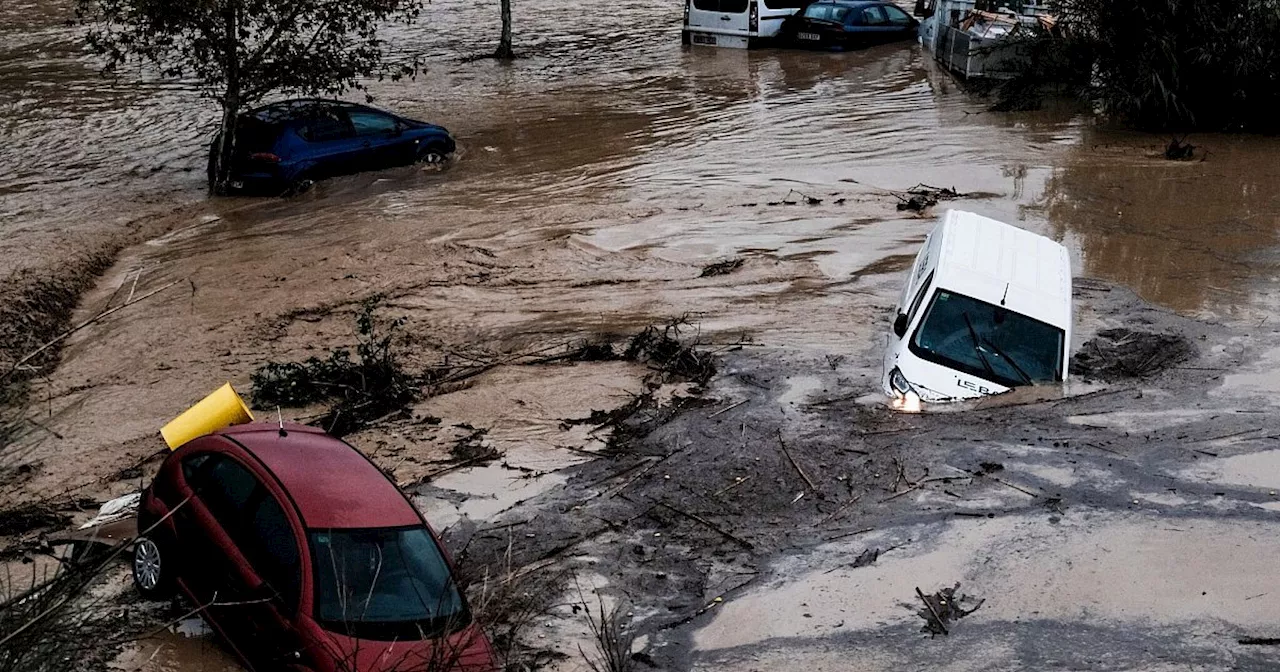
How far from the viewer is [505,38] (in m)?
30.8

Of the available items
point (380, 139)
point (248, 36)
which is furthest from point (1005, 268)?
point (248, 36)

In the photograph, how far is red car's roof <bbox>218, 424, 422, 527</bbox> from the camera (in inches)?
296

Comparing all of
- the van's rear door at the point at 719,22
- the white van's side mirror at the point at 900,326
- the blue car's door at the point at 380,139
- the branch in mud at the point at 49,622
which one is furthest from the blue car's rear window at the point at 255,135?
the van's rear door at the point at 719,22

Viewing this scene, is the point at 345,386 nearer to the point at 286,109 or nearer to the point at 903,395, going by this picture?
the point at 903,395

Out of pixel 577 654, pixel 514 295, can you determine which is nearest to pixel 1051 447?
pixel 577 654

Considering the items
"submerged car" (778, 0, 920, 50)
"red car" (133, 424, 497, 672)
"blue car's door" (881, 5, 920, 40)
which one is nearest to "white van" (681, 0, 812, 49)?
"submerged car" (778, 0, 920, 50)

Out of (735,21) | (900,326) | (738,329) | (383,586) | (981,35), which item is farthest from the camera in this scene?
(735,21)

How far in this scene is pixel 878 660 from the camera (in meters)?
7.84

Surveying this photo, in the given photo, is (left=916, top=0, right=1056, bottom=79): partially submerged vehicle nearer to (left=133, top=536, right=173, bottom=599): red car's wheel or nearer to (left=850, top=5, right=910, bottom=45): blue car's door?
(left=850, top=5, right=910, bottom=45): blue car's door

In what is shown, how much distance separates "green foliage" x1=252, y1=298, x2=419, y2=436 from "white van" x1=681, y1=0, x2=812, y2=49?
21568mm

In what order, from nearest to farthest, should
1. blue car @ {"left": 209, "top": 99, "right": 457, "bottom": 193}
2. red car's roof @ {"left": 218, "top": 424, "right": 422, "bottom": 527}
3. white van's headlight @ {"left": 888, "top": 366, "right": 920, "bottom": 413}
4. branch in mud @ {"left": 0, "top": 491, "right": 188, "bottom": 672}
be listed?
1. branch in mud @ {"left": 0, "top": 491, "right": 188, "bottom": 672}
2. red car's roof @ {"left": 218, "top": 424, "right": 422, "bottom": 527}
3. white van's headlight @ {"left": 888, "top": 366, "right": 920, "bottom": 413}
4. blue car @ {"left": 209, "top": 99, "right": 457, "bottom": 193}

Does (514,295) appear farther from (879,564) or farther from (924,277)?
(879,564)

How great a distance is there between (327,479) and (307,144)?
490 inches

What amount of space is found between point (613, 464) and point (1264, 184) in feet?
44.8
